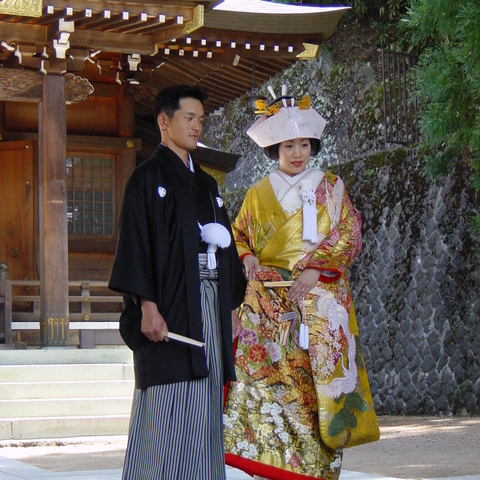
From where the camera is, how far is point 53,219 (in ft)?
27.9

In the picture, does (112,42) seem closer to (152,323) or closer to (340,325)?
(340,325)

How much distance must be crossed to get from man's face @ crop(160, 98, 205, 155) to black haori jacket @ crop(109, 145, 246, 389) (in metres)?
0.16

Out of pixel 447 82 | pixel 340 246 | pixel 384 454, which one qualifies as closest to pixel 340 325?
pixel 340 246

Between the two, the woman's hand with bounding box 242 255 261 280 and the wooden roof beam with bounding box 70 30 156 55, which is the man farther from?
the wooden roof beam with bounding box 70 30 156 55

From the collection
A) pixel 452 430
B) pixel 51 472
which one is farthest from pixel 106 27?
pixel 452 430

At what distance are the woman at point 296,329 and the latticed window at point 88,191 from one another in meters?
6.26

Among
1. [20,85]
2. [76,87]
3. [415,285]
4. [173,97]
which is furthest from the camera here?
[415,285]

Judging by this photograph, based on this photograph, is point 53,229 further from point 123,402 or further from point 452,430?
point 452,430

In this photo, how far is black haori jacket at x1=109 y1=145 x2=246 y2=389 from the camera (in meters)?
3.50

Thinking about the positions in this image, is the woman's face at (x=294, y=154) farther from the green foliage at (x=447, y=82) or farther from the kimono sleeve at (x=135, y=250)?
the green foliage at (x=447, y=82)

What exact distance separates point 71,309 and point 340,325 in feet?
21.6

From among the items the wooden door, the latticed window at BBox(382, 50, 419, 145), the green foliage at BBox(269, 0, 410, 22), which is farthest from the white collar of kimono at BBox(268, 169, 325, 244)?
the green foliage at BBox(269, 0, 410, 22)

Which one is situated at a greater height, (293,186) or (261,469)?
(293,186)

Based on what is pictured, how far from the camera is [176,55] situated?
9500 mm
